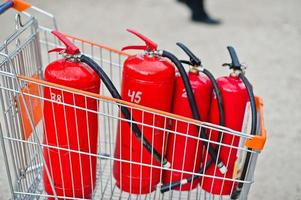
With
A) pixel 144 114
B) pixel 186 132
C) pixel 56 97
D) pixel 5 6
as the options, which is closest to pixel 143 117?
pixel 144 114

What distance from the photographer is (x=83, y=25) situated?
3.85 meters

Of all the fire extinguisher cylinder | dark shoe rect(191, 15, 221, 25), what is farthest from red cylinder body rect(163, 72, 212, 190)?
dark shoe rect(191, 15, 221, 25)

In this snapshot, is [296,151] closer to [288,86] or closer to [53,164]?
[288,86]

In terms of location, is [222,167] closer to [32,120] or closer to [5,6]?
[32,120]

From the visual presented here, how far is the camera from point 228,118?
131 centimetres

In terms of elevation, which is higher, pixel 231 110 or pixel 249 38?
pixel 231 110

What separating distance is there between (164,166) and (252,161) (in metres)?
0.28

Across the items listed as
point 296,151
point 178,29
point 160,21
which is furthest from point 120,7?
point 296,151

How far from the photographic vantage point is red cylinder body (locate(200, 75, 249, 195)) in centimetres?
129

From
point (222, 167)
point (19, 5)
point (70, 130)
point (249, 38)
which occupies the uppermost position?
point (19, 5)

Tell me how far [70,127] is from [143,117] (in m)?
0.22

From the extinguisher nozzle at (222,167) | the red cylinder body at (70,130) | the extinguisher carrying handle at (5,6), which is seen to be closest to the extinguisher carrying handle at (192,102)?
the extinguisher nozzle at (222,167)

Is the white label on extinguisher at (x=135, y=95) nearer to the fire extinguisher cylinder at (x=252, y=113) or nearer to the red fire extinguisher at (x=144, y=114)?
the red fire extinguisher at (x=144, y=114)

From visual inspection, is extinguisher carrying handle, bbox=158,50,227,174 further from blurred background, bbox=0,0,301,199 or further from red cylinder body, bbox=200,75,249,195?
blurred background, bbox=0,0,301,199
